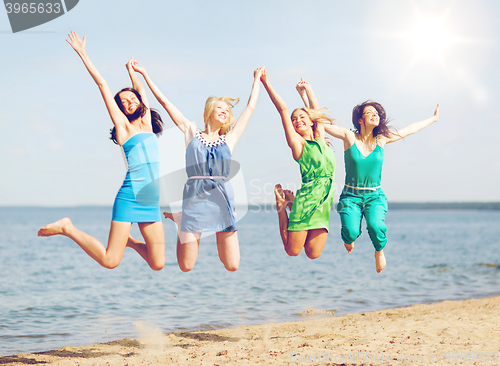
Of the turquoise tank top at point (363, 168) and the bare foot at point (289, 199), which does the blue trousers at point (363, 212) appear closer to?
the turquoise tank top at point (363, 168)

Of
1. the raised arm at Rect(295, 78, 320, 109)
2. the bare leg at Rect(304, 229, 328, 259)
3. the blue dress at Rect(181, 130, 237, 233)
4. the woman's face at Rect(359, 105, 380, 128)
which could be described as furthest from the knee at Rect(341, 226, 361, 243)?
the raised arm at Rect(295, 78, 320, 109)

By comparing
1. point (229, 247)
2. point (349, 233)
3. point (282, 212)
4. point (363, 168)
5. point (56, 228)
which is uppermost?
point (363, 168)

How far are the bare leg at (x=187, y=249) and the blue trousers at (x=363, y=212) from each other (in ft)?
7.04

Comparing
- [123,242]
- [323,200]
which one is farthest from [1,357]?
[323,200]

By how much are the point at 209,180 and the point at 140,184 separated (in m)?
0.90

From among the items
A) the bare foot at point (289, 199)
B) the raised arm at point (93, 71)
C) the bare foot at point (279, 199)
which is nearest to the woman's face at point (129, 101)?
the raised arm at point (93, 71)

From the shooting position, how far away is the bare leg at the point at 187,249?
6141 millimetres

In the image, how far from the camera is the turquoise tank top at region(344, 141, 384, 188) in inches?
273

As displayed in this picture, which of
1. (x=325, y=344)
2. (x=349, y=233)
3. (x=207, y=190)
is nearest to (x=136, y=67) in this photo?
(x=207, y=190)

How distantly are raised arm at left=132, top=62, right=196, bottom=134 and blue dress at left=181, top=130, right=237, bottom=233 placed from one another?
0.19 metres

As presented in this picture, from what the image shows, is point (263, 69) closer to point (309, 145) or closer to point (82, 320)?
point (309, 145)

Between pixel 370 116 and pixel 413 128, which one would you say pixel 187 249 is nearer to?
pixel 370 116

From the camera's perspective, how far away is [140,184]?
6.19 meters

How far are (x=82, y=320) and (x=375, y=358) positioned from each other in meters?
9.86
